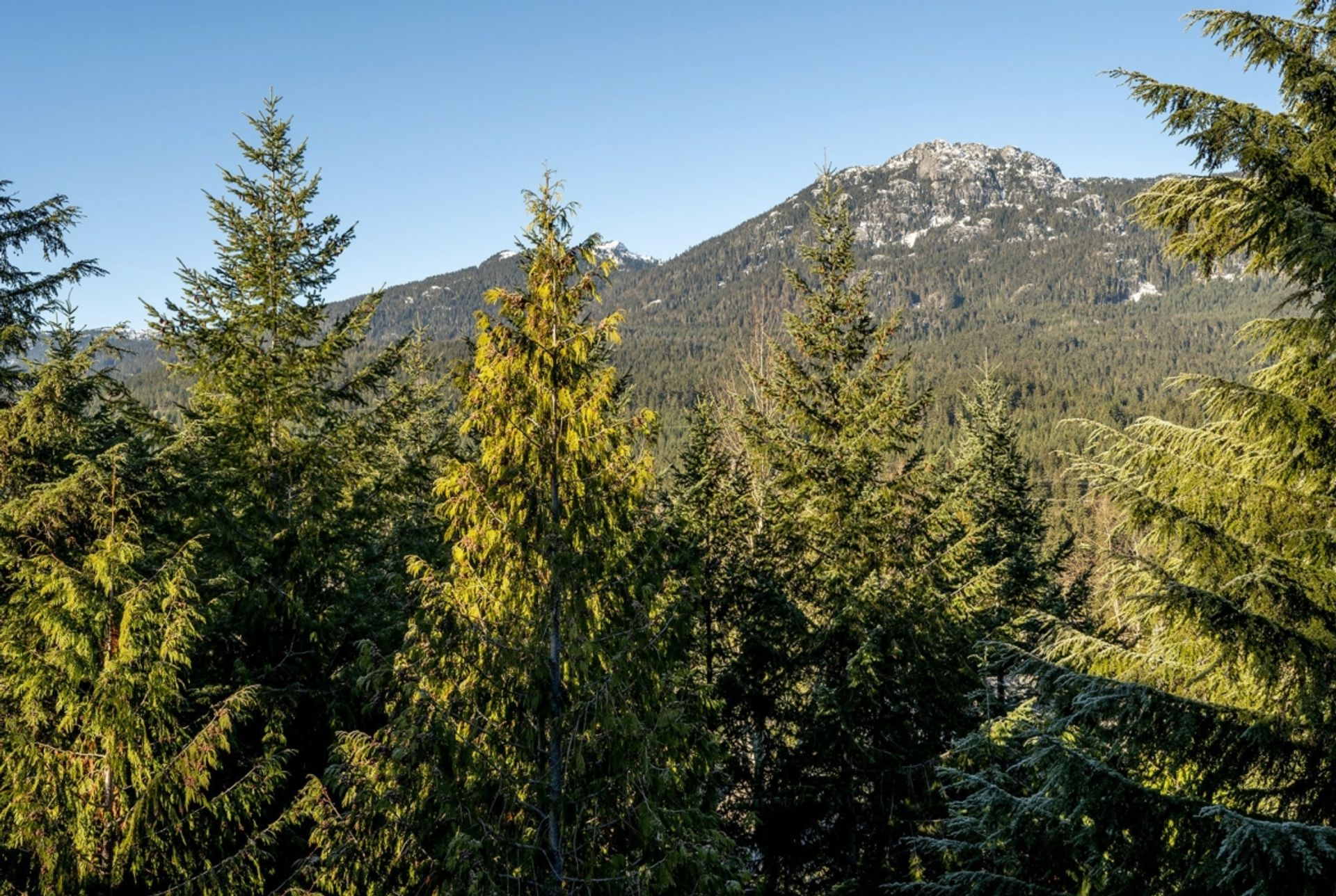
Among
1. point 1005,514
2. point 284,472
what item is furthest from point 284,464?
point 1005,514

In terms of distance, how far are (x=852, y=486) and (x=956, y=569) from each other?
6.61 ft

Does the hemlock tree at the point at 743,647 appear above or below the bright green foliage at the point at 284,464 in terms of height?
below

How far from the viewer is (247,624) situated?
29.5 feet

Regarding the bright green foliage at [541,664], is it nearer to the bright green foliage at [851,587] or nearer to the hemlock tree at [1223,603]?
the hemlock tree at [1223,603]

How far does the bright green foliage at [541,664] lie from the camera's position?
209 inches

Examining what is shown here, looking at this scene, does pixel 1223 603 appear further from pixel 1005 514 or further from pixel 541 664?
pixel 1005 514

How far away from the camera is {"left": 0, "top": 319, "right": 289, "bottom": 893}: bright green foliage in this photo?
239 inches

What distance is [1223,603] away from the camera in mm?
4441

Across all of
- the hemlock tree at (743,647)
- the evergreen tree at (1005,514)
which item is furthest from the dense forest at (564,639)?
the evergreen tree at (1005,514)

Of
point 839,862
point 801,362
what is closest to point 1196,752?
point 839,862

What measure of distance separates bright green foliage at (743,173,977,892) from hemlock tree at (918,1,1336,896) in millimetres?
3595

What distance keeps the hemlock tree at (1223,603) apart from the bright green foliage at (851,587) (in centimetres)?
359

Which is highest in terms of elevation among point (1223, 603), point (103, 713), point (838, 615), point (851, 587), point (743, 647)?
point (103, 713)

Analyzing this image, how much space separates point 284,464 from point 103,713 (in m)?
4.53
